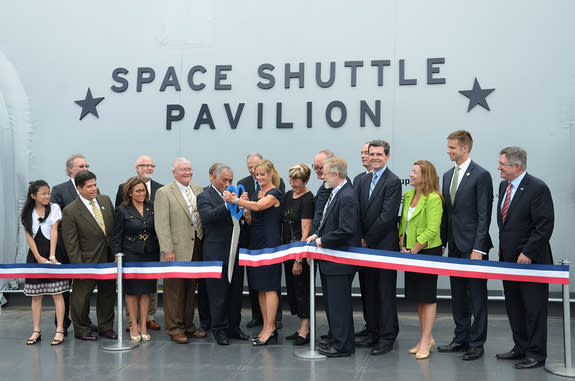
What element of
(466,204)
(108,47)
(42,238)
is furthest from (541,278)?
(108,47)

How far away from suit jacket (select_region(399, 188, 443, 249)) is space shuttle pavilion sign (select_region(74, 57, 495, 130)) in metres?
1.79

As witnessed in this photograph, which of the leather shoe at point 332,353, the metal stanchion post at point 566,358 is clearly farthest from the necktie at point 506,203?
the leather shoe at point 332,353

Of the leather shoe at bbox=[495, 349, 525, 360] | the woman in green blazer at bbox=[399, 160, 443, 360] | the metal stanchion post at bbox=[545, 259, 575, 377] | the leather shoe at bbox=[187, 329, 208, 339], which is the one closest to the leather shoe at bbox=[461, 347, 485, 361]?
the leather shoe at bbox=[495, 349, 525, 360]

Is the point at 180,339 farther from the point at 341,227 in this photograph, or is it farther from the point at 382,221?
the point at 382,221

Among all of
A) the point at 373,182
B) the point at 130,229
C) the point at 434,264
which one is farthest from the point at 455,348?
the point at 130,229

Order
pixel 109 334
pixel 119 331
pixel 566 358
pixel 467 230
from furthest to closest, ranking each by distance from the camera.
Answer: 1. pixel 109 334
2. pixel 119 331
3. pixel 467 230
4. pixel 566 358

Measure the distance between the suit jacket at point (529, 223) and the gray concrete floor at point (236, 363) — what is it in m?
0.85

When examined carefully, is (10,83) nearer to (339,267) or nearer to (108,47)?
(108,47)

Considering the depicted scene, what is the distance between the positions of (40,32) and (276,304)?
14.5 ft

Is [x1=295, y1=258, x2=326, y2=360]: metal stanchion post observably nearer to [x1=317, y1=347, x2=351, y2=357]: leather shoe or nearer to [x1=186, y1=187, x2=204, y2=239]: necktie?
[x1=317, y1=347, x2=351, y2=357]: leather shoe

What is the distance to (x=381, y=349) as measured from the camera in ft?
14.6

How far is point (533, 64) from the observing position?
574 centimetres

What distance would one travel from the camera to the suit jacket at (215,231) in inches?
187

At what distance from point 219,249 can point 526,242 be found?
2.48m
